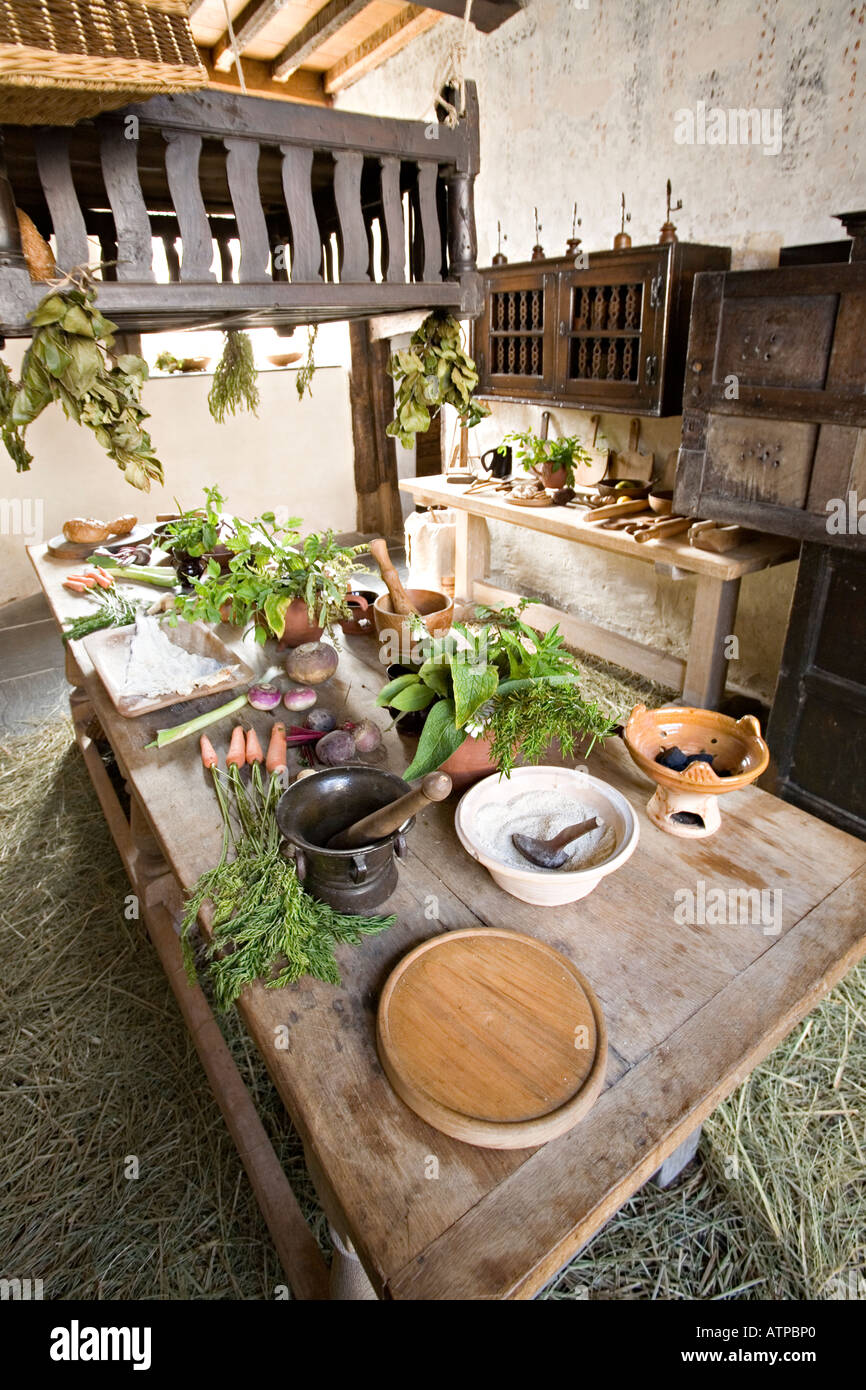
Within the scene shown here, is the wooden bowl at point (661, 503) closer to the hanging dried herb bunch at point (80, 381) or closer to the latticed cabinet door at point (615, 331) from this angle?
the latticed cabinet door at point (615, 331)

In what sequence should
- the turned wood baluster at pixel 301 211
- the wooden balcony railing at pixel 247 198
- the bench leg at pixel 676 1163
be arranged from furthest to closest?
the bench leg at pixel 676 1163
the turned wood baluster at pixel 301 211
the wooden balcony railing at pixel 247 198

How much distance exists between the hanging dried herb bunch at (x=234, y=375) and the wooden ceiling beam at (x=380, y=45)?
3.48m

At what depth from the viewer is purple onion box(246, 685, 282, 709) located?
6.62ft

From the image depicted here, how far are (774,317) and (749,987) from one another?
239 centimetres

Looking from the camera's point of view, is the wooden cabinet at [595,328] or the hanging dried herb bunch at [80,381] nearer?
the hanging dried herb bunch at [80,381]

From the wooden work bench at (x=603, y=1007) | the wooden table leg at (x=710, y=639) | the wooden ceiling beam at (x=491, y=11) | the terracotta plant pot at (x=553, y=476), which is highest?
the wooden ceiling beam at (x=491, y=11)

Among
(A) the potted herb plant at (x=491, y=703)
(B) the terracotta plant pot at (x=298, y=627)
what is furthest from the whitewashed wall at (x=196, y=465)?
(A) the potted herb plant at (x=491, y=703)

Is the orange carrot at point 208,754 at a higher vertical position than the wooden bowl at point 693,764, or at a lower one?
lower

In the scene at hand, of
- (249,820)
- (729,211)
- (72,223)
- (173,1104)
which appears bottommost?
(173,1104)

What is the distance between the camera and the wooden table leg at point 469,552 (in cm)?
489

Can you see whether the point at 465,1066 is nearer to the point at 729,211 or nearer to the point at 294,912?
the point at 294,912

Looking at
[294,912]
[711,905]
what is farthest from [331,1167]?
[711,905]

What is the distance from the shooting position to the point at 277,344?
685 cm

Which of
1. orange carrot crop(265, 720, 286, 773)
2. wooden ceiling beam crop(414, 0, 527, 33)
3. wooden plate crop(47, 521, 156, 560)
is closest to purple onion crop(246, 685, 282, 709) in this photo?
orange carrot crop(265, 720, 286, 773)
